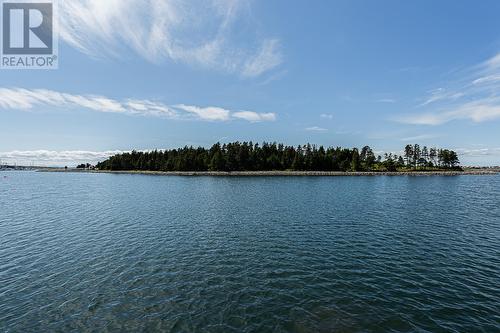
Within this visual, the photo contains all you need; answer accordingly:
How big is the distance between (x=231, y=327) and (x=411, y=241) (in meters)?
25.9

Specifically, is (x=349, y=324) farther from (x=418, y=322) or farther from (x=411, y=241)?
(x=411, y=241)

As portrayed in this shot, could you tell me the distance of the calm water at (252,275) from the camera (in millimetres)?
15445

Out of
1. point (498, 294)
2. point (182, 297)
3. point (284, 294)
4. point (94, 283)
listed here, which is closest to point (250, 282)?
point (284, 294)

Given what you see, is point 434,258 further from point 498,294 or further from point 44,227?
point 44,227

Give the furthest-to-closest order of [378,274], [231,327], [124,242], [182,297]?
[124,242] → [378,274] → [182,297] → [231,327]

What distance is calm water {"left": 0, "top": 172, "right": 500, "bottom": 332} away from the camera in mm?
15445

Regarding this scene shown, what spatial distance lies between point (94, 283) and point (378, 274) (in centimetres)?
2327

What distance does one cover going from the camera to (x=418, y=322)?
1522cm

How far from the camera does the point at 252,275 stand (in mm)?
21438

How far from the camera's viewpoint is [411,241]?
30594mm

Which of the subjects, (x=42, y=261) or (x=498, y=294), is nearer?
(x=498, y=294)

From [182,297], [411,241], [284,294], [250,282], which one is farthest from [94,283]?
[411,241]

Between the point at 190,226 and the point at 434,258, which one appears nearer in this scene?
the point at 434,258

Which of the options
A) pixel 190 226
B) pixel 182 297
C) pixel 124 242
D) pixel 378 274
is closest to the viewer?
pixel 182 297
